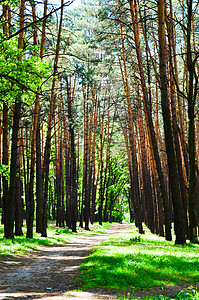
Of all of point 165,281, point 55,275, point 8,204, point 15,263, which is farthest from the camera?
point 8,204

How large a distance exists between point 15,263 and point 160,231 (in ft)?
38.9

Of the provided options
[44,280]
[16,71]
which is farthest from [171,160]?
[44,280]

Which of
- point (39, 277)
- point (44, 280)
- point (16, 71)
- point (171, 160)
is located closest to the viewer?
point (44, 280)

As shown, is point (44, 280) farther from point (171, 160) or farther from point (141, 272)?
point (171, 160)

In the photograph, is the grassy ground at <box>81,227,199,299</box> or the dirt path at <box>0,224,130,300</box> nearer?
the dirt path at <box>0,224,130,300</box>

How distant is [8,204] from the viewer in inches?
557

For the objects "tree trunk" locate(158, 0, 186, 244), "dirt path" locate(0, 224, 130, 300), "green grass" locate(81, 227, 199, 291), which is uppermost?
"tree trunk" locate(158, 0, 186, 244)

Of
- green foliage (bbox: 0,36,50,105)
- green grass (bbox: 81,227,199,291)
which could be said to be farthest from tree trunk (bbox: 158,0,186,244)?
green foliage (bbox: 0,36,50,105)

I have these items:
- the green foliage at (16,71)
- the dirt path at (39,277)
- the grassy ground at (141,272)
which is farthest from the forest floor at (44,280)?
the green foliage at (16,71)

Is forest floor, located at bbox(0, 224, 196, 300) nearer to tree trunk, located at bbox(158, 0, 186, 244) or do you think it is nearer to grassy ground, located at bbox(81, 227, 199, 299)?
grassy ground, located at bbox(81, 227, 199, 299)

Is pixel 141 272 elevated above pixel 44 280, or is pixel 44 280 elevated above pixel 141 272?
pixel 141 272

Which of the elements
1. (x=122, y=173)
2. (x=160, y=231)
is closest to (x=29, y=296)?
(x=160, y=231)

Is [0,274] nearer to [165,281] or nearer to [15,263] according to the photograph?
[15,263]

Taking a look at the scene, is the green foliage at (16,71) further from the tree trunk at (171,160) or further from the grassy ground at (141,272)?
the grassy ground at (141,272)
